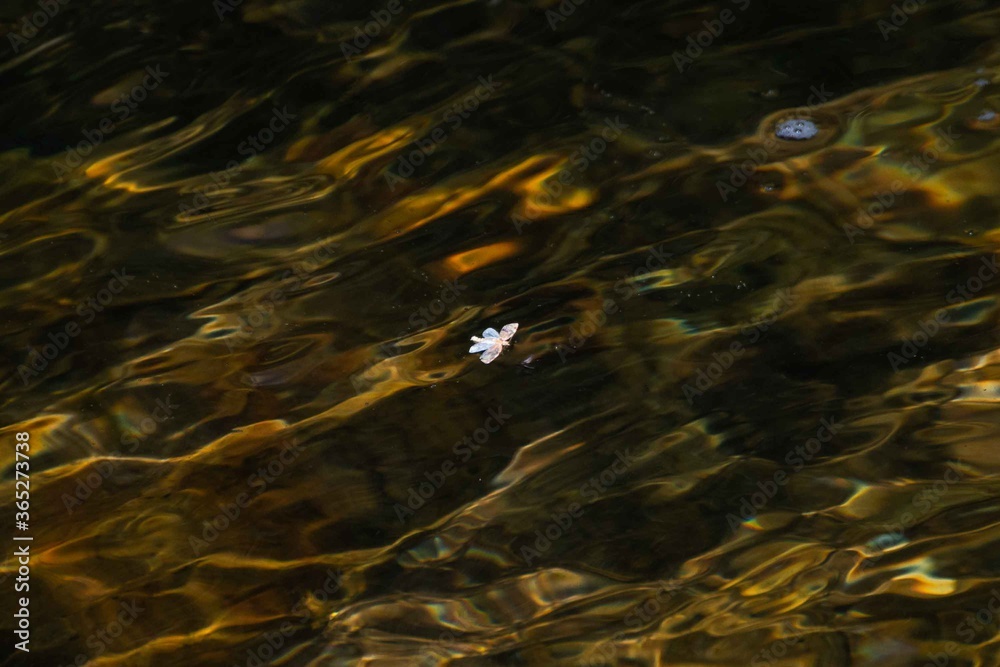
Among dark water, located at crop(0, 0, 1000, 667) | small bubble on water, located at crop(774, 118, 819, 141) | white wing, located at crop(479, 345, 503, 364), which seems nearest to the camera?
dark water, located at crop(0, 0, 1000, 667)

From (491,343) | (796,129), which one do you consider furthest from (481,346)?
(796,129)

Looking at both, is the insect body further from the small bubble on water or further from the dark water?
the small bubble on water

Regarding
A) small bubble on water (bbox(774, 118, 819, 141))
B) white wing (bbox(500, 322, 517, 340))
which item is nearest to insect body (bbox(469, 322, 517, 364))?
white wing (bbox(500, 322, 517, 340))

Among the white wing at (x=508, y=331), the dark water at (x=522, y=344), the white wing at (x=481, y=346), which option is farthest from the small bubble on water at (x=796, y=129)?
the white wing at (x=481, y=346)

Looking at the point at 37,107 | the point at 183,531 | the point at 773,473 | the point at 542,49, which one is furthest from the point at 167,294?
the point at 773,473

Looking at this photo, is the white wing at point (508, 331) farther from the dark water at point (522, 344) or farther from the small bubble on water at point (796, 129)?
the small bubble on water at point (796, 129)

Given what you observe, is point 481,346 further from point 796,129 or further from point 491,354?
point 796,129
